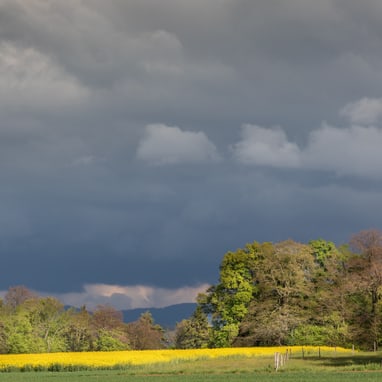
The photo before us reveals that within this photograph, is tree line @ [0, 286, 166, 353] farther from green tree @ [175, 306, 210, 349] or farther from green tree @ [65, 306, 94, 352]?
green tree @ [175, 306, 210, 349]

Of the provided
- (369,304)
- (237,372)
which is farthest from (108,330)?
(237,372)

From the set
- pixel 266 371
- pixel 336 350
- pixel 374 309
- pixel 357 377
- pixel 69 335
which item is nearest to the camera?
pixel 357 377

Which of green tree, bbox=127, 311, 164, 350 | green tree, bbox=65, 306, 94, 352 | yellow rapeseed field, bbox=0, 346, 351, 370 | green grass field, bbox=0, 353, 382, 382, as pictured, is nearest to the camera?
green grass field, bbox=0, 353, 382, 382

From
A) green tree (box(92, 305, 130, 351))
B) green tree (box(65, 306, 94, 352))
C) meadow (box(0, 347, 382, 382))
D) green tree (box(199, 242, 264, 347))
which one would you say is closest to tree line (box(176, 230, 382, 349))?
green tree (box(199, 242, 264, 347))

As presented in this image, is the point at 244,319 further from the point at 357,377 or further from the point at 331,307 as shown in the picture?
the point at 357,377

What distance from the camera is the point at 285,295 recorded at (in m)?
107

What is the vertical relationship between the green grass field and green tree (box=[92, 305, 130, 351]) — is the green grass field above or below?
below

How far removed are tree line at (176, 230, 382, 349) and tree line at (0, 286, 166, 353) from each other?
663 inches

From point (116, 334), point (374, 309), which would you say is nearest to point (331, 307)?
point (374, 309)

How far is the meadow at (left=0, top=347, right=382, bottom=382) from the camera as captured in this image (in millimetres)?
56666

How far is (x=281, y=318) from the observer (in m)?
104

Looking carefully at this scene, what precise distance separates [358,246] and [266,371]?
38.8 metres

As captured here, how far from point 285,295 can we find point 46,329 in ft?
136

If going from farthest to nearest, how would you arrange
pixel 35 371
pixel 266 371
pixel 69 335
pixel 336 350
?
pixel 69 335
pixel 336 350
pixel 35 371
pixel 266 371
